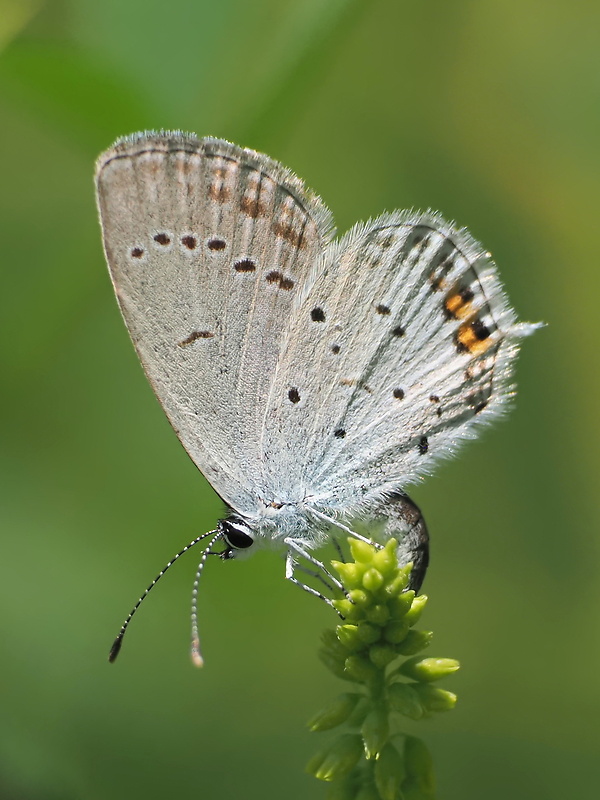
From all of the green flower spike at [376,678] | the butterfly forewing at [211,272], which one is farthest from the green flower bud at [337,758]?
the butterfly forewing at [211,272]

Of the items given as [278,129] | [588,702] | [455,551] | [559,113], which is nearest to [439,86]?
[559,113]

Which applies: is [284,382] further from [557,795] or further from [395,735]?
[557,795]

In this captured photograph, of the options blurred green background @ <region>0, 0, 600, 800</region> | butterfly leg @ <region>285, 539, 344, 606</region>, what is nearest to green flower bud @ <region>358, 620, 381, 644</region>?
butterfly leg @ <region>285, 539, 344, 606</region>

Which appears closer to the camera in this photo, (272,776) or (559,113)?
(272,776)

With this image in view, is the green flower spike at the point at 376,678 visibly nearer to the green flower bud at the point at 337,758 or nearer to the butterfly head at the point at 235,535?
the green flower bud at the point at 337,758

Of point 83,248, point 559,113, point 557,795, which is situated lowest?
point 557,795

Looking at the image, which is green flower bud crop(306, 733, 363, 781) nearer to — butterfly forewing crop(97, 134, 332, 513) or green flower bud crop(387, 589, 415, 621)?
green flower bud crop(387, 589, 415, 621)
